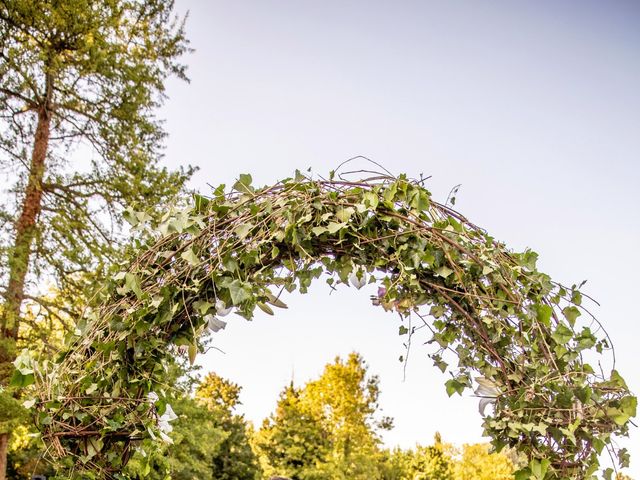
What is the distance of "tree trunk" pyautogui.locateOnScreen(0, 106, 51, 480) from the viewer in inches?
307

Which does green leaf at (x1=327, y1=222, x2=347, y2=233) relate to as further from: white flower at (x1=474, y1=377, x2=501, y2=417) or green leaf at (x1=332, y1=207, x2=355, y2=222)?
white flower at (x1=474, y1=377, x2=501, y2=417)

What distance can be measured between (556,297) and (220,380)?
96.2 ft

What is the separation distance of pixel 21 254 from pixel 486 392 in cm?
832

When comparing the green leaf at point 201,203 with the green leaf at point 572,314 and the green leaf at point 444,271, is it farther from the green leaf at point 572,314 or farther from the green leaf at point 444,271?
the green leaf at point 572,314

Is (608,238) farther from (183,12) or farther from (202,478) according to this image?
(202,478)

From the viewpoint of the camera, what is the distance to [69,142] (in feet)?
32.3

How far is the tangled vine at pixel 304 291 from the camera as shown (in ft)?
6.34

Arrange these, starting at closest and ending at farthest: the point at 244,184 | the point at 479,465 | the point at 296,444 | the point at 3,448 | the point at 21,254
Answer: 1. the point at 244,184
2. the point at 3,448
3. the point at 21,254
4. the point at 296,444
5. the point at 479,465

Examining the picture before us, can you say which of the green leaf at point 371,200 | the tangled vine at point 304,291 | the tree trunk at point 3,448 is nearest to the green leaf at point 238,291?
the tangled vine at point 304,291

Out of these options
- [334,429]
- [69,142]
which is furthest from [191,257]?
[334,429]

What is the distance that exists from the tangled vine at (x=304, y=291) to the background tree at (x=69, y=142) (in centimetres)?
692

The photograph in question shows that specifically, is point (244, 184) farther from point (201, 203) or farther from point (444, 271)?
point (444, 271)

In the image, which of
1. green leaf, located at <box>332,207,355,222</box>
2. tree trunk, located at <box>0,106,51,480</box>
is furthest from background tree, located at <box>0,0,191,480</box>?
green leaf, located at <box>332,207,355,222</box>

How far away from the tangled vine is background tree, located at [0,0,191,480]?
6.92 metres
